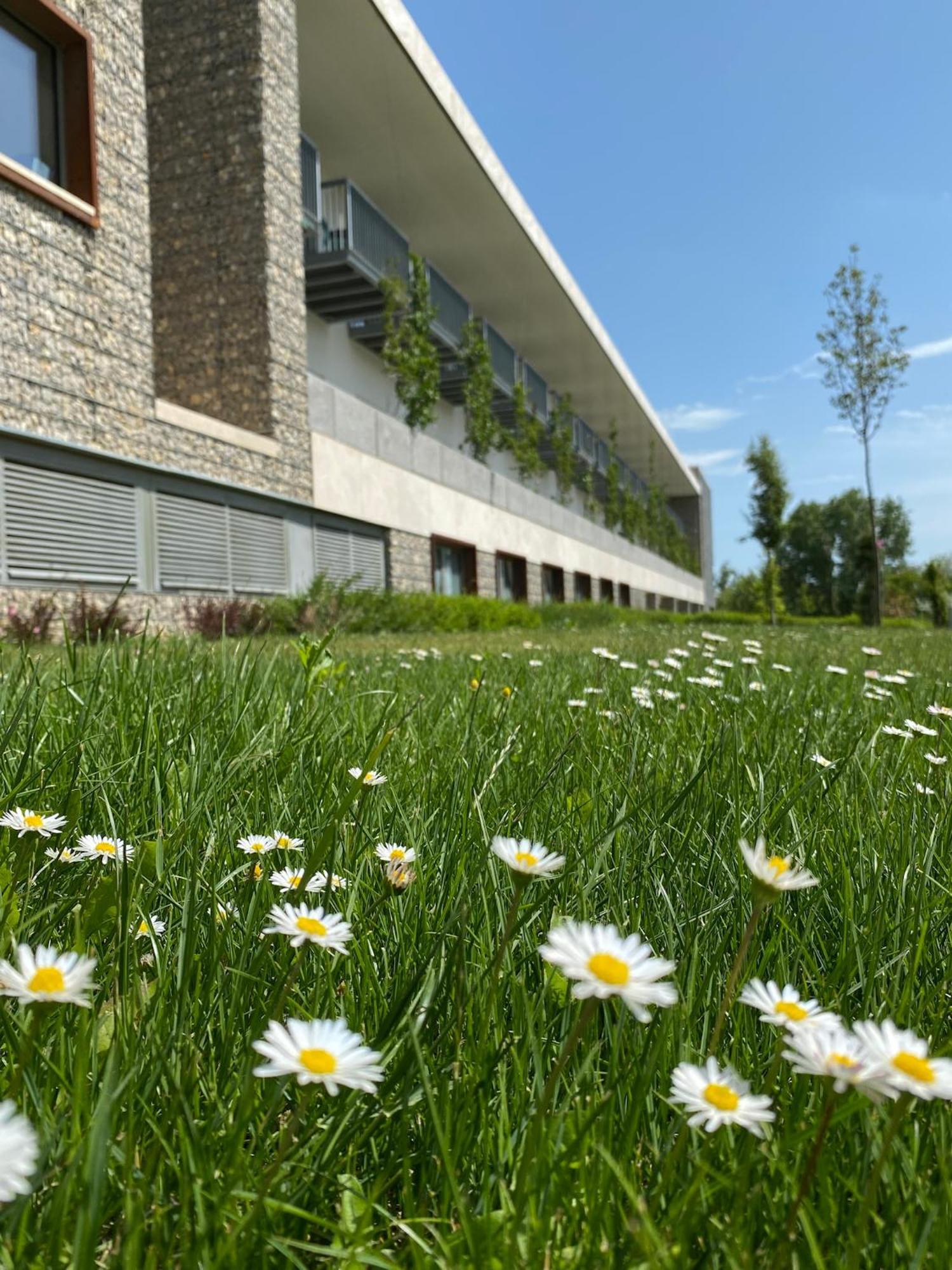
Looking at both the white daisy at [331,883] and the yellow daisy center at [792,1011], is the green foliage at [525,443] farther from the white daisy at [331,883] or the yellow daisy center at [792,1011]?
the yellow daisy center at [792,1011]

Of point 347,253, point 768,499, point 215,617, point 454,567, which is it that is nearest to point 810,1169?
point 215,617

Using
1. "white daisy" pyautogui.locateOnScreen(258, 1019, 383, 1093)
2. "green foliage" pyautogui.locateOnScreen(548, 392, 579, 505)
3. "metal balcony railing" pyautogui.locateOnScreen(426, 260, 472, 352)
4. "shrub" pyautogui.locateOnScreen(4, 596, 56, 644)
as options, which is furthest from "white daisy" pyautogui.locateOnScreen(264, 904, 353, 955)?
"green foliage" pyautogui.locateOnScreen(548, 392, 579, 505)

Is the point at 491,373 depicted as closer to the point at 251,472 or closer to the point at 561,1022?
the point at 251,472

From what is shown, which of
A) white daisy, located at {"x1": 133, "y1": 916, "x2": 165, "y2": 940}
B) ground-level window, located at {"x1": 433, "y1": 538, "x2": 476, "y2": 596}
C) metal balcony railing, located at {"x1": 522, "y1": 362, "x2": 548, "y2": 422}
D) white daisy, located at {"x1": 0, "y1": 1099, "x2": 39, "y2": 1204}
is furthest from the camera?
metal balcony railing, located at {"x1": 522, "y1": 362, "x2": 548, "y2": 422}

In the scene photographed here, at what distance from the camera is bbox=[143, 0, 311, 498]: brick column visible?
14164 mm

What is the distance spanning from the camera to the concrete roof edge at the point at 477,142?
1612 centimetres

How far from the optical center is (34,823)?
3.87 ft

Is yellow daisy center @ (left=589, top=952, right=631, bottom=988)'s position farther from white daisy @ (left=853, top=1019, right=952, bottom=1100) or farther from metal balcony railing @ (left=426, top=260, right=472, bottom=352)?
metal balcony railing @ (left=426, top=260, right=472, bottom=352)

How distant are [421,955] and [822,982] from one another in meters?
0.48

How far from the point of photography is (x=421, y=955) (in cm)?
105

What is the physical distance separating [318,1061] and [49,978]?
220 millimetres

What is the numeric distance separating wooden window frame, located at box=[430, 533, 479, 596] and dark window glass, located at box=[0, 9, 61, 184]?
11559 millimetres

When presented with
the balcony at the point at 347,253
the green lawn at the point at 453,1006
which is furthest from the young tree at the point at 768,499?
the green lawn at the point at 453,1006

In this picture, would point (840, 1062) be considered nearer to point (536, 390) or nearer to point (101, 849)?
point (101, 849)
